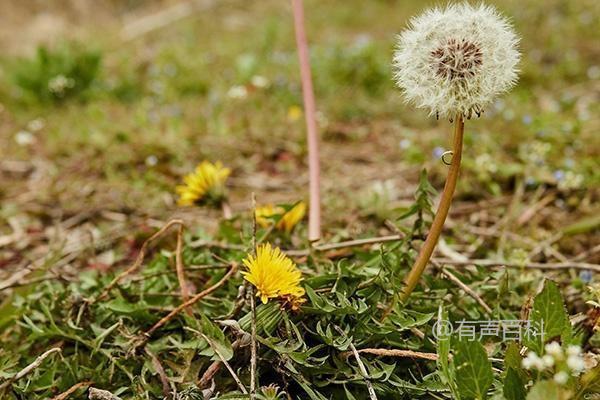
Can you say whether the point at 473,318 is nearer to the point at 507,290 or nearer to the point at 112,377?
the point at 507,290

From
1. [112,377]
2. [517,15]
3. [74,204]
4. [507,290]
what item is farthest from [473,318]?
[517,15]

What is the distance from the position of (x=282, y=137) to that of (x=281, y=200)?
721 millimetres

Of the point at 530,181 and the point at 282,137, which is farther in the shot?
the point at 282,137

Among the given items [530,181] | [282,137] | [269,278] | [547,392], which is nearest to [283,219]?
[269,278]

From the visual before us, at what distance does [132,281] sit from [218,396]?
0.45m

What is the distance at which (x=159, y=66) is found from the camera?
4.74 m

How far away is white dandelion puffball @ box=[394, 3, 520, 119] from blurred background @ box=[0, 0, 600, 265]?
44 centimetres

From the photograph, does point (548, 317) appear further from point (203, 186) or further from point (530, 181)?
point (530, 181)

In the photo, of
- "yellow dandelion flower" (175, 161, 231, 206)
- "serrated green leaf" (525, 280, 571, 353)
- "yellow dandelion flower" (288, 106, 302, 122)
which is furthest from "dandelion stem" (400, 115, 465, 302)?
"yellow dandelion flower" (288, 106, 302, 122)

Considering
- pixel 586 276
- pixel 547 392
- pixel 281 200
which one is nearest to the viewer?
pixel 547 392

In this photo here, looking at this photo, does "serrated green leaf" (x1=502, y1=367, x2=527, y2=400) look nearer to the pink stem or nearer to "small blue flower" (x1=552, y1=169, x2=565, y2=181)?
the pink stem

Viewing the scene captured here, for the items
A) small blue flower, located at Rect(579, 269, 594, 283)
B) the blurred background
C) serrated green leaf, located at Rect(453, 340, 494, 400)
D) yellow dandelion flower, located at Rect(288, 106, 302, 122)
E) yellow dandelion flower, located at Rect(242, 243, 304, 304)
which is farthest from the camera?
yellow dandelion flower, located at Rect(288, 106, 302, 122)

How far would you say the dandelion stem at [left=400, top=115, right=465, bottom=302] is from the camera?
3.52 feet

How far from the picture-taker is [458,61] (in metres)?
1.05
